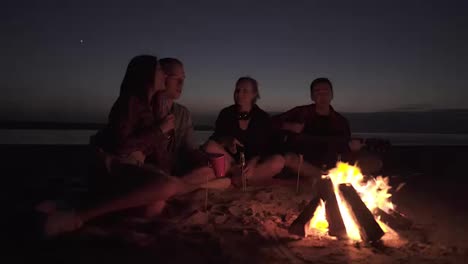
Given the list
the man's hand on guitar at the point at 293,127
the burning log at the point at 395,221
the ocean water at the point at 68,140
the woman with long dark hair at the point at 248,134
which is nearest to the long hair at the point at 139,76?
the woman with long dark hair at the point at 248,134

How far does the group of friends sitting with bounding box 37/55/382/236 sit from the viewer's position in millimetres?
3742

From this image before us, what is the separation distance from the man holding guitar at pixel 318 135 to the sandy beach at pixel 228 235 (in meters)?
0.60

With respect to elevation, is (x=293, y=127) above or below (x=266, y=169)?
above

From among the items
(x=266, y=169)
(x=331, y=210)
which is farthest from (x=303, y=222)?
(x=266, y=169)

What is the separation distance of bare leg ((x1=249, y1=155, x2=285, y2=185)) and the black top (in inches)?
11.3

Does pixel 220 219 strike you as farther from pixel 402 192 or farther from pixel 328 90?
pixel 402 192

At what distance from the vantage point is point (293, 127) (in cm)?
573

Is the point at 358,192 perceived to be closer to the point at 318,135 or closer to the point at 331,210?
the point at 331,210

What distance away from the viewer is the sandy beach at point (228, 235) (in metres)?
3.03

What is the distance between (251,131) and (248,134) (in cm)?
6

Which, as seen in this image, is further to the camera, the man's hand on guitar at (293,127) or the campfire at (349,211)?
the man's hand on guitar at (293,127)

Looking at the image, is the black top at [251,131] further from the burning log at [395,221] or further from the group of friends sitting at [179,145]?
the burning log at [395,221]

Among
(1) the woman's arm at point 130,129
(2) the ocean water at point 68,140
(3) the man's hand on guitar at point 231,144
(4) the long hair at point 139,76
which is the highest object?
(4) the long hair at point 139,76

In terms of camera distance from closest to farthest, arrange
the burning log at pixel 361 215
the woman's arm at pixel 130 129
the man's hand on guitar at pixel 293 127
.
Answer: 1. the burning log at pixel 361 215
2. the woman's arm at pixel 130 129
3. the man's hand on guitar at pixel 293 127
